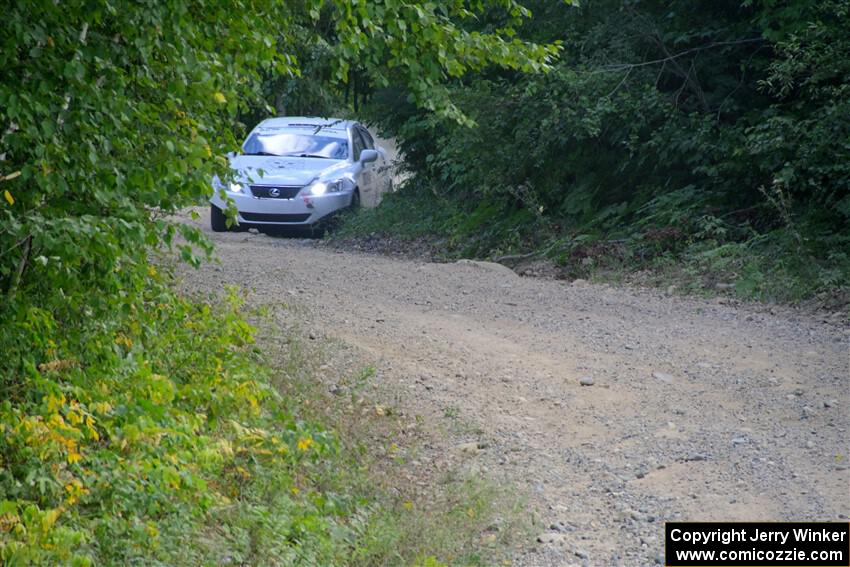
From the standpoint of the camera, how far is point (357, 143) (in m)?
19.6

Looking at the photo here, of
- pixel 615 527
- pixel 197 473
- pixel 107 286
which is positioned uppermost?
pixel 107 286

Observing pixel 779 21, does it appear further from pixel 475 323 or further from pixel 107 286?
pixel 107 286

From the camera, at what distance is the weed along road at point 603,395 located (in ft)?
18.8

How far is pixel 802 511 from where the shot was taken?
18.0 feet

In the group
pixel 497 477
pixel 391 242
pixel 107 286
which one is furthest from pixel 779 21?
pixel 107 286

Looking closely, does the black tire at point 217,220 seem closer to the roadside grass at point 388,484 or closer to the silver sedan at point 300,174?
the silver sedan at point 300,174

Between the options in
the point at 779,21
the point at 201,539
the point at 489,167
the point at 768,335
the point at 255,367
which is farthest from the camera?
the point at 489,167

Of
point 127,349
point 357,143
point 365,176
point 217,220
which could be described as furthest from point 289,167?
point 127,349

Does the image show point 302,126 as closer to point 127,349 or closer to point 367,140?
point 367,140

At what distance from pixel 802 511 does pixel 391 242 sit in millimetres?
12417

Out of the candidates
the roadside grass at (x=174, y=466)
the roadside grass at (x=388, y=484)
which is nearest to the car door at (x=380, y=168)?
the roadside grass at (x=388, y=484)

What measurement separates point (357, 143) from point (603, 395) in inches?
499

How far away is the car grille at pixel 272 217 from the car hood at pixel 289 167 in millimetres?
539

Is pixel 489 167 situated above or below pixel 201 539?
above
